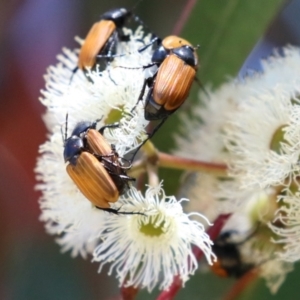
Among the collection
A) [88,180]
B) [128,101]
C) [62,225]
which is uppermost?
[128,101]

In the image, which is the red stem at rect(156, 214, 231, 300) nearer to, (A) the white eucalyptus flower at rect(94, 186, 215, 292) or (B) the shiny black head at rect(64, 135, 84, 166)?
(A) the white eucalyptus flower at rect(94, 186, 215, 292)

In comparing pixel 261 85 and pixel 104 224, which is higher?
pixel 261 85

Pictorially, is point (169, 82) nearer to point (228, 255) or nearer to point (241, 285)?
point (228, 255)

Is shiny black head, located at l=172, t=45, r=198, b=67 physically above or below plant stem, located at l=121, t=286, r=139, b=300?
above

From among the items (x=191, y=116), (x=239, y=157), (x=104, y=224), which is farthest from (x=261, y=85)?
(x=104, y=224)

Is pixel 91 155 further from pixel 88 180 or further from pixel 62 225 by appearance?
pixel 62 225

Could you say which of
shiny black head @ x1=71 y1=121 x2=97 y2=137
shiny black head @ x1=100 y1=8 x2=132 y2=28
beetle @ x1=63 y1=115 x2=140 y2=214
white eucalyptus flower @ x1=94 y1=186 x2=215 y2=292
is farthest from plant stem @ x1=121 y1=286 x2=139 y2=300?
shiny black head @ x1=100 y1=8 x2=132 y2=28

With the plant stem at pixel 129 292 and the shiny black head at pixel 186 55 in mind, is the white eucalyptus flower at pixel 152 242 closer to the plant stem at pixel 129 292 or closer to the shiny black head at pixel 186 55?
the plant stem at pixel 129 292
